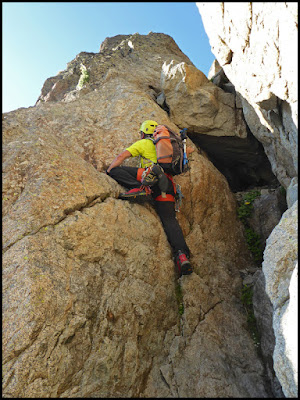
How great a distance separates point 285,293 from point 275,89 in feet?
13.9

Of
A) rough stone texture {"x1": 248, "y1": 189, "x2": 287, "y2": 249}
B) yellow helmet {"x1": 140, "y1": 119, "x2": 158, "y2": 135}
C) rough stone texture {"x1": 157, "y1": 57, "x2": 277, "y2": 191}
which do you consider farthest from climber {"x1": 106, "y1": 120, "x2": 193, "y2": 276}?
rough stone texture {"x1": 248, "y1": 189, "x2": 287, "y2": 249}

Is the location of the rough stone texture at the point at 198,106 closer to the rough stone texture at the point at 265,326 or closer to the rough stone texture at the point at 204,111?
the rough stone texture at the point at 204,111

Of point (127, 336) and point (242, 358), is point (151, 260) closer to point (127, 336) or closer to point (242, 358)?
point (127, 336)

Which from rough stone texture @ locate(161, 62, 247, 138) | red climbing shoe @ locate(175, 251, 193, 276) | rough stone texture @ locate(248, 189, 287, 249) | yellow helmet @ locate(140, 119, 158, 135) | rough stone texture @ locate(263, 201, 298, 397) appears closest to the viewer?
rough stone texture @ locate(263, 201, 298, 397)

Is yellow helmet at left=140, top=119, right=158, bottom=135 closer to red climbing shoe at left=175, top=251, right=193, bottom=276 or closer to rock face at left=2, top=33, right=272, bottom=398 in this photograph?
rock face at left=2, top=33, right=272, bottom=398

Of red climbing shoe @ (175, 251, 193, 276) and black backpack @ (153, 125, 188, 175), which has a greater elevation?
black backpack @ (153, 125, 188, 175)

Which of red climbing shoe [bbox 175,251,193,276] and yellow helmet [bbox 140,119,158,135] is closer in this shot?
red climbing shoe [bbox 175,251,193,276]

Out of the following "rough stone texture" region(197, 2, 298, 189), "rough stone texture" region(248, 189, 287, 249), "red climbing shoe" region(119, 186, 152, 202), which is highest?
"rough stone texture" region(197, 2, 298, 189)

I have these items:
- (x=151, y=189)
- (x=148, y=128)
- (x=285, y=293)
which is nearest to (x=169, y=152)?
(x=151, y=189)

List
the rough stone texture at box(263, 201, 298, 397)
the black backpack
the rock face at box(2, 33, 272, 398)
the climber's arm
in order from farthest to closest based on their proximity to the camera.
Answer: the climber's arm → the black backpack → the rock face at box(2, 33, 272, 398) → the rough stone texture at box(263, 201, 298, 397)

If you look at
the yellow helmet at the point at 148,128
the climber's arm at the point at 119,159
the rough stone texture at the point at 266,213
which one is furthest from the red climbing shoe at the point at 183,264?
the yellow helmet at the point at 148,128

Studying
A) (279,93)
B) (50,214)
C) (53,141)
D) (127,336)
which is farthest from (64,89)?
(127,336)

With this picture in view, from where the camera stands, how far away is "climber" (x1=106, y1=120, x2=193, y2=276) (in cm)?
796

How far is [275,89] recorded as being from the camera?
19.9 feet
